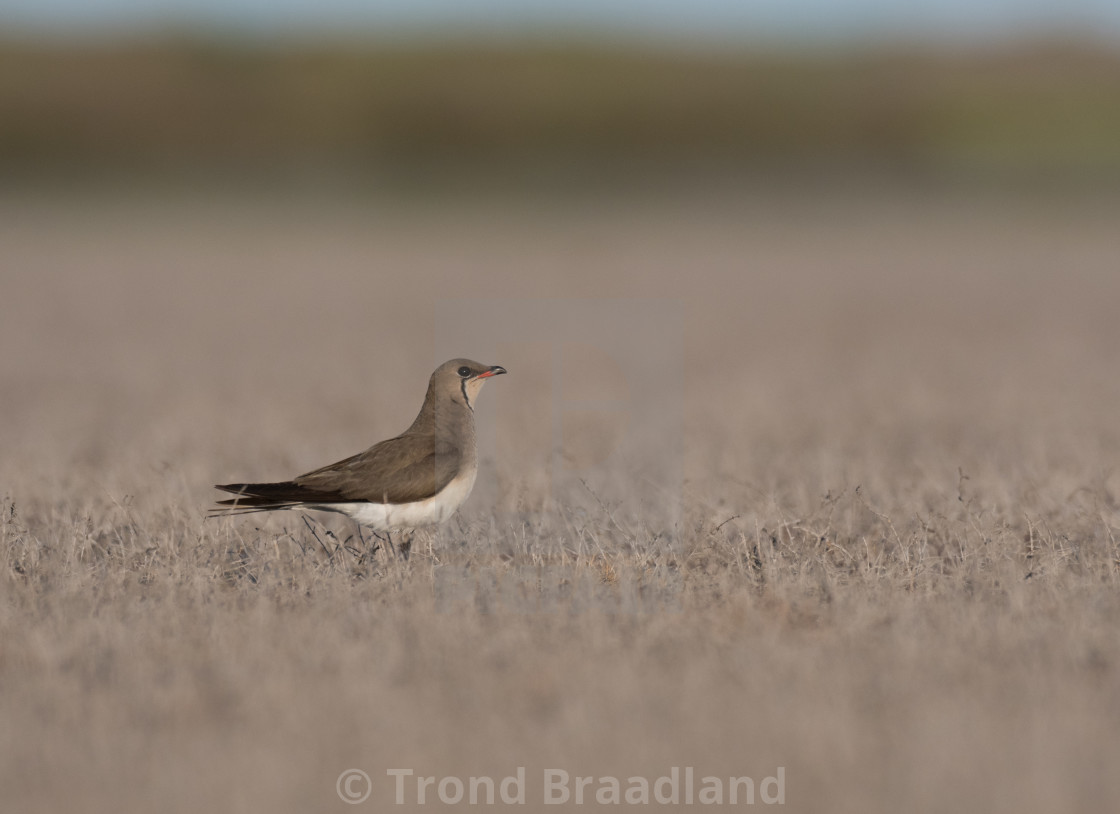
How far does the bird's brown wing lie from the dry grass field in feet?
1.11

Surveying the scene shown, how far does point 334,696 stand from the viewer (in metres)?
4.24

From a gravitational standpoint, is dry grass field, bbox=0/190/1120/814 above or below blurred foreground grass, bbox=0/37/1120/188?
below

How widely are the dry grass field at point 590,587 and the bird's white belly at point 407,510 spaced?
0.19m

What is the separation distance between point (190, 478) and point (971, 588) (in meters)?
4.82

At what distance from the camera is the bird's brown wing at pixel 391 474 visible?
5.78m

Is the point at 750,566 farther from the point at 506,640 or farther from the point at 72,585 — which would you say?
the point at 72,585

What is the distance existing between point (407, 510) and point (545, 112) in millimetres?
54853

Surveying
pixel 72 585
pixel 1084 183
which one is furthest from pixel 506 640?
pixel 1084 183

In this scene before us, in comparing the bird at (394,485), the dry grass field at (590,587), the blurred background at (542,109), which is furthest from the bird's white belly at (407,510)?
the blurred background at (542,109)

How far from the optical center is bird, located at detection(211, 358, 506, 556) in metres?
5.73

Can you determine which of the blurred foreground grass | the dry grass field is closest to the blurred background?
the blurred foreground grass

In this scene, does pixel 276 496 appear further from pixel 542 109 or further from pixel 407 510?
pixel 542 109

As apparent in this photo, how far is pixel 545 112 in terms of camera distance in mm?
59000

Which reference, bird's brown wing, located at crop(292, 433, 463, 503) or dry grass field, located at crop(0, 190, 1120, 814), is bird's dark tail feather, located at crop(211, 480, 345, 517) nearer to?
bird's brown wing, located at crop(292, 433, 463, 503)
